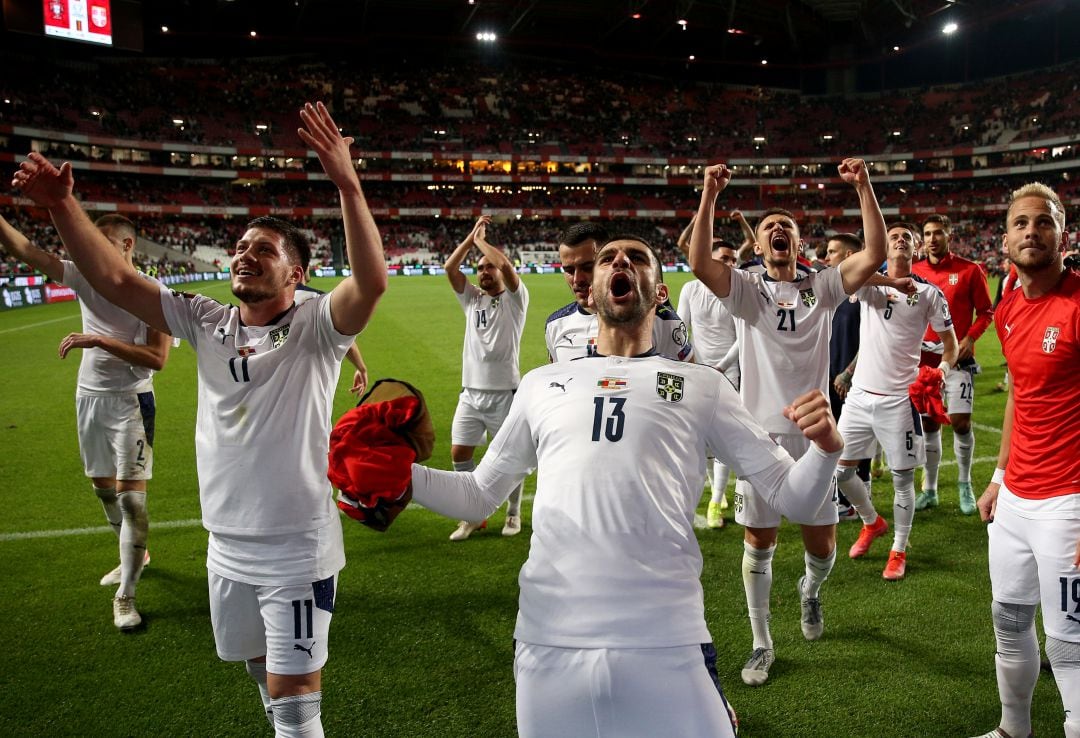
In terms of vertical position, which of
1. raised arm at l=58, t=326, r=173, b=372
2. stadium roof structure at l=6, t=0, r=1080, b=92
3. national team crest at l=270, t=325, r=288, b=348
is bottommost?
raised arm at l=58, t=326, r=173, b=372

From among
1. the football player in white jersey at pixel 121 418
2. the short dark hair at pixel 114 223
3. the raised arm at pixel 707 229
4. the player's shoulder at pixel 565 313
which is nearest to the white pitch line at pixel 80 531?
the football player in white jersey at pixel 121 418

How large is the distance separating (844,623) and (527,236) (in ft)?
202

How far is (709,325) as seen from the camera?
27.0ft

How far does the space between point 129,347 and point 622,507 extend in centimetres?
383

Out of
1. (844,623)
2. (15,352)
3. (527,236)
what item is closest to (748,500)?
(844,623)

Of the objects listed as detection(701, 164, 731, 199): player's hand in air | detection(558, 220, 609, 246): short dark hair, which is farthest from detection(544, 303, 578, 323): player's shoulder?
detection(701, 164, 731, 199): player's hand in air

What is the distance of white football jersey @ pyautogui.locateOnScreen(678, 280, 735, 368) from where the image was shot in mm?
8141

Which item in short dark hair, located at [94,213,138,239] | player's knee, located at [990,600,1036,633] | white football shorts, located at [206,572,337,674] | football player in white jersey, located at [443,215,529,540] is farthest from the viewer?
football player in white jersey, located at [443,215,529,540]

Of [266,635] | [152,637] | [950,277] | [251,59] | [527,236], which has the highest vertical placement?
[251,59]

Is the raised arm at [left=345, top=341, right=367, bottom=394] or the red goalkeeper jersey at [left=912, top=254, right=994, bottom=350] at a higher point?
the red goalkeeper jersey at [left=912, top=254, right=994, bottom=350]

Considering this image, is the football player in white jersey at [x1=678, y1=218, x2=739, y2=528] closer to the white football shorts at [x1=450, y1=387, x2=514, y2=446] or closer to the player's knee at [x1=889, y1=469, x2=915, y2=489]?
the player's knee at [x1=889, y1=469, x2=915, y2=489]

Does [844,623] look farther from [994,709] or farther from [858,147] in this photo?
[858,147]

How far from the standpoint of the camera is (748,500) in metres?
4.44

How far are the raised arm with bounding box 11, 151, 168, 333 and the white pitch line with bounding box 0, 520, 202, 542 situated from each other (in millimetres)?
4336
